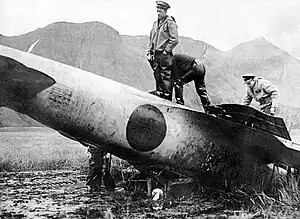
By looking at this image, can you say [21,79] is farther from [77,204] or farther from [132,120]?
[77,204]

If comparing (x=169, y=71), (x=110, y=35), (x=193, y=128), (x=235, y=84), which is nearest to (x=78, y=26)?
(x=110, y=35)

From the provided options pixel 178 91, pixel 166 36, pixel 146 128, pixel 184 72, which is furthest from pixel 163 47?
pixel 146 128

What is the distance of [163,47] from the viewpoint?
7254 mm

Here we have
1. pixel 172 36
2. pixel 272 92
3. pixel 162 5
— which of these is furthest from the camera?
pixel 272 92

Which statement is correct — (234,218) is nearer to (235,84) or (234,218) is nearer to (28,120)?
(28,120)

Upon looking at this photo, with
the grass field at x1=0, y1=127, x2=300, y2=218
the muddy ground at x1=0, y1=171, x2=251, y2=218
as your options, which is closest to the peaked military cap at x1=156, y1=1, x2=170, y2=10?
the muddy ground at x1=0, y1=171, x2=251, y2=218

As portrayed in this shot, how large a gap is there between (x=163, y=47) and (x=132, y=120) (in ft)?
5.59

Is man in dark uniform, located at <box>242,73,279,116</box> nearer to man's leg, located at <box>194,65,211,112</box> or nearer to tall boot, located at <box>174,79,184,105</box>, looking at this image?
man's leg, located at <box>194,65,211,112</box>

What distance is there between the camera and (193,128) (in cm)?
647

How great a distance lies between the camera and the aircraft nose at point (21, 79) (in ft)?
18.1

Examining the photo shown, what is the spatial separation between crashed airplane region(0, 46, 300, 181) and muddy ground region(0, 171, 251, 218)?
61cm

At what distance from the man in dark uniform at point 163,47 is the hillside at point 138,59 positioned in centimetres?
96

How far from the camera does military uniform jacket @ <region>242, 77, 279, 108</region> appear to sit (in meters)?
A: 8.04

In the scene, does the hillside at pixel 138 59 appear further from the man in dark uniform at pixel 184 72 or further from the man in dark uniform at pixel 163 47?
the man in dark uniform at pixel 163 47
